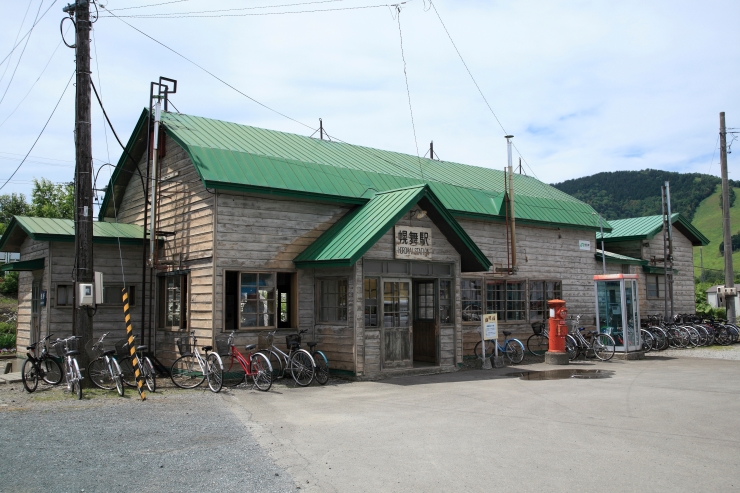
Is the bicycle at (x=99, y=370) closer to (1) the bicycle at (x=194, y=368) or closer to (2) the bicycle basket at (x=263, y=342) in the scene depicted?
(1) the bicycle at (x=194, y=368)

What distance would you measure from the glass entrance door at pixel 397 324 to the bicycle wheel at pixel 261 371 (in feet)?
9.83

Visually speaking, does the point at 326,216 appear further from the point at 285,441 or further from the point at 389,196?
the point at 285,441

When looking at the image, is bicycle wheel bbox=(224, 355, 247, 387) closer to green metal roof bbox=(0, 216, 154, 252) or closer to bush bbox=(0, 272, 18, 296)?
green metal roof bbox=(0, 216, 154, 252)

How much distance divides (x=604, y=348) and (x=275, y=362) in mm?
9576

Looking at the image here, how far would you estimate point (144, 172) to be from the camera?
1798 centimetres

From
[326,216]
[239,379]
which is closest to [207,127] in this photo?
[326,216]

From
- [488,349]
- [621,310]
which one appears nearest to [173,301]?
[488,349]

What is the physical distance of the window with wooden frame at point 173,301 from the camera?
1532 centimetres

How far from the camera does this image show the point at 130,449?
303 inches

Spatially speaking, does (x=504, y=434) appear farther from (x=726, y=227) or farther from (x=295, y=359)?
(x=726, y=227)

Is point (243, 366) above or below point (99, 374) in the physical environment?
above

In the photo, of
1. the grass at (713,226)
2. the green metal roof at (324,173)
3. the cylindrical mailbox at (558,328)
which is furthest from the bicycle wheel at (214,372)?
the grass at (713,226)

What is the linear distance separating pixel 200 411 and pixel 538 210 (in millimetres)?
14018

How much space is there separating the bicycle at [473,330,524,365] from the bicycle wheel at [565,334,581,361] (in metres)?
1.32
